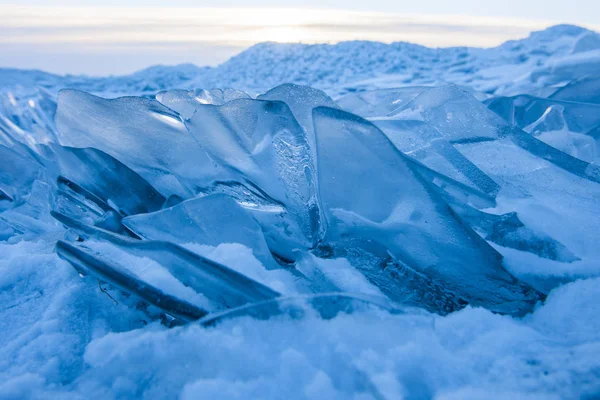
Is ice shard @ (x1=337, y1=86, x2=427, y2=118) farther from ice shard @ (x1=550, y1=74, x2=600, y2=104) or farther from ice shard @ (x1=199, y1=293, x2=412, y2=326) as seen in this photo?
ice shard @ (x1=199, y1=293, x2=412, y2=326)

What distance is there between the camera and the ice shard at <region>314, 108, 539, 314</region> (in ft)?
2.85

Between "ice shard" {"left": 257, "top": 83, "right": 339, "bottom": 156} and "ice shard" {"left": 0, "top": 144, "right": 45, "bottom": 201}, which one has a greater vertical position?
"ice shard" {"left": 257, "top": 83, "right": 339, "bottom": 156}

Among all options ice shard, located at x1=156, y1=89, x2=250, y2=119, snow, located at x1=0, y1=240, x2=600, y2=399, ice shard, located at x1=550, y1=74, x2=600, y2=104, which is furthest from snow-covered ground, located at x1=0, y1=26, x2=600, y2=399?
ice shard, located at x1=550, y1=74, x2=600, y2=104

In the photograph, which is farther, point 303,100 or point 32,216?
point 32,216

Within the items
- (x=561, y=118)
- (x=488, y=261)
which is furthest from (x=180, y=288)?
(x=561, y=118)

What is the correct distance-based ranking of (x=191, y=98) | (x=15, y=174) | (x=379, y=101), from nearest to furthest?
(x=15, y=174) → (x=191, y=98) → (x=379, y=101)

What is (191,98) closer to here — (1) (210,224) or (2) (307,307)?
(1) (210,224)

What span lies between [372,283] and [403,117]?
2.28 ft

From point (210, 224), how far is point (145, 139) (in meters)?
0.42

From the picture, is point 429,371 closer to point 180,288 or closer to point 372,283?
point 372,283

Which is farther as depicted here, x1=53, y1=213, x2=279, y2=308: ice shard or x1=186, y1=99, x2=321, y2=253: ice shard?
x1=186, y1=99, x2=321, y2=253: ice shard

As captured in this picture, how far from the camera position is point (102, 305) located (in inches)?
32.9

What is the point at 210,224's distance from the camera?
974 millimetres

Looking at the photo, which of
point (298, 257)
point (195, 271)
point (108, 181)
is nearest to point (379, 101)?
point (108, 181)
